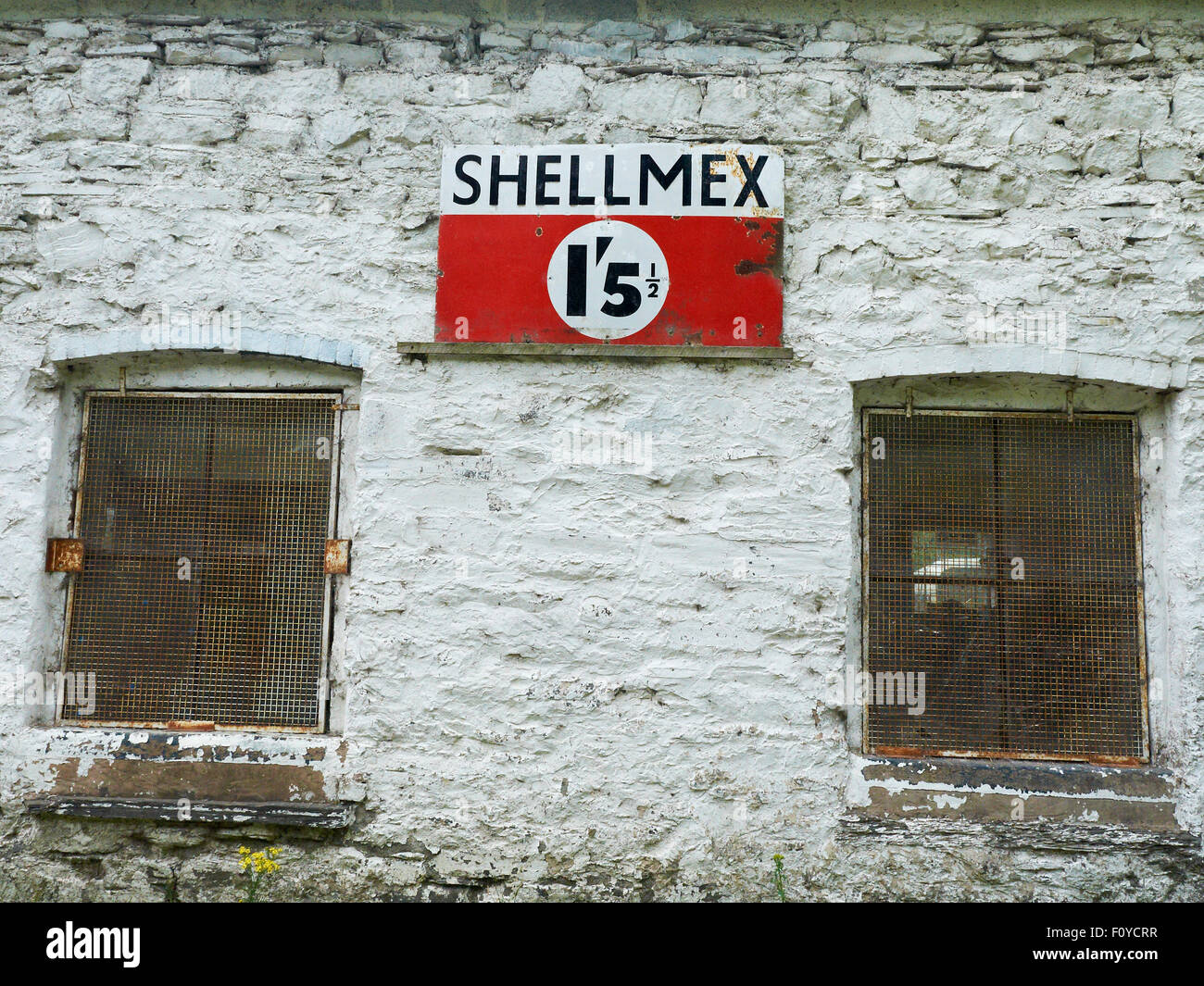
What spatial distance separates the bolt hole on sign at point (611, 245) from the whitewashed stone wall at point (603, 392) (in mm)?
102

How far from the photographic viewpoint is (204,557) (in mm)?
3211

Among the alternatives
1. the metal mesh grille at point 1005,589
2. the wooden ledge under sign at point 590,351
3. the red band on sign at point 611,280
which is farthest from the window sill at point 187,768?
the metal mesh grille at point 1005,589

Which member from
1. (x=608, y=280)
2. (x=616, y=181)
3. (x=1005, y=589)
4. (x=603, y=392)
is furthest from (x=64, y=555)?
(x=1005, y=589)

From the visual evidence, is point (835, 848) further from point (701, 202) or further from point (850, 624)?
point (701, 202)

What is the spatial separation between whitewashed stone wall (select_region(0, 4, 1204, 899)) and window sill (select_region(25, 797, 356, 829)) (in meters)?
0.07

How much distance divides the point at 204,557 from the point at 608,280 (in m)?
1.90

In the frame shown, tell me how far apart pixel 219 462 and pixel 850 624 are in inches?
99.0

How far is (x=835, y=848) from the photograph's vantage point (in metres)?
2.93

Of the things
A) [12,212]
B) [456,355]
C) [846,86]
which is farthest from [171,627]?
[846,86]

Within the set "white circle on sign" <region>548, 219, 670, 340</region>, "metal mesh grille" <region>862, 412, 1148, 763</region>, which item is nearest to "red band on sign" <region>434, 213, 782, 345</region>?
"white circle on sign" <region>548, 219, 670, 340</region>

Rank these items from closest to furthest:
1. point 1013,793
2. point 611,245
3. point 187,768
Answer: point 1013,793, point 187,768, point 611,245

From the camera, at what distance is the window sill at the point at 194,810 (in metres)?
2.95

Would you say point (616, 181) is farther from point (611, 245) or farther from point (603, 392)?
point (603, 392)

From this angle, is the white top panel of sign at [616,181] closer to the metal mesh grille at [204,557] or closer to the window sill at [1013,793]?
the metal mesh grille at [204,557]
